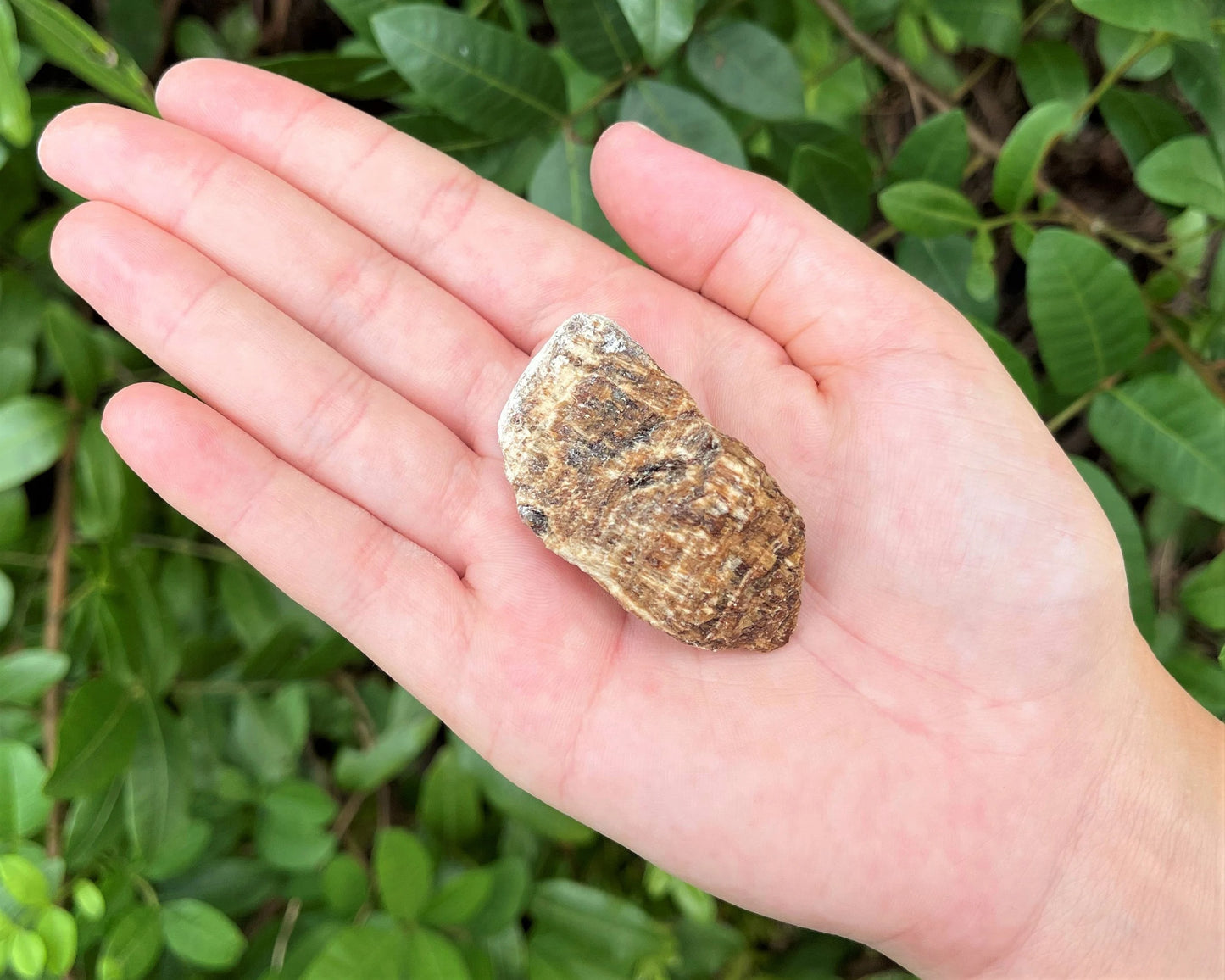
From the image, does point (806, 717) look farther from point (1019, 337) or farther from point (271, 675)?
point (1019, 337)

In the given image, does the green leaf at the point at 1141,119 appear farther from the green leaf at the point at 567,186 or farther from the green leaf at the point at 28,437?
the green leaf at the point at 28,437

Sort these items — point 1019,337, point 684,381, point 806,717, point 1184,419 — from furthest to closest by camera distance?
point 1019,337
point 684,381
point 1184,419
point 806,717

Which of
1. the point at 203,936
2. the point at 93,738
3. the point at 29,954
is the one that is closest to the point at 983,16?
the point at 93,738

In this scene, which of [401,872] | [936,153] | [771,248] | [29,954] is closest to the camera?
[29,954]

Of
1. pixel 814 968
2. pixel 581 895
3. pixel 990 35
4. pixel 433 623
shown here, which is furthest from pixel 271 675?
pixel 990 35

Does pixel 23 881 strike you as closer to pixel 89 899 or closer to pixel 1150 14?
pixel 89 899

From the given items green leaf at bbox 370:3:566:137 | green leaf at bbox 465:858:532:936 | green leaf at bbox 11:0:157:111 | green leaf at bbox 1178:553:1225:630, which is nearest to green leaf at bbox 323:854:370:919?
green leaf at bbox 465:858:532:936
